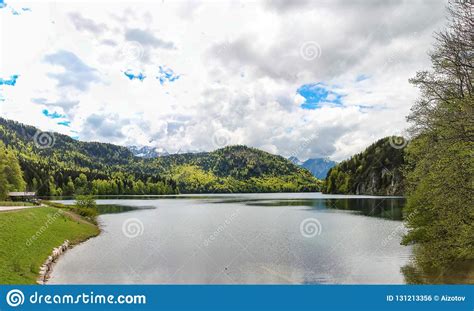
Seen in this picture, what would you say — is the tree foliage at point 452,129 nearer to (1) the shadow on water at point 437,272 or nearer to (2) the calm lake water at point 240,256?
(1) the shadow on water at point 437,272

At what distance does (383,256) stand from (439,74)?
22.4 m

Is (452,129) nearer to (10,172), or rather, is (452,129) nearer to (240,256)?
(240,256)

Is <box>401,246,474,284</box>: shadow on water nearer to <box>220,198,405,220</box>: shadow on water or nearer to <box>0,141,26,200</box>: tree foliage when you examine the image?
<box>220,198,405,220</box>: shadow on water

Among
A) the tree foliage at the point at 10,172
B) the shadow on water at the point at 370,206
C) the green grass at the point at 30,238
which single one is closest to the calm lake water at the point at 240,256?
the green grass at the point at 30,238

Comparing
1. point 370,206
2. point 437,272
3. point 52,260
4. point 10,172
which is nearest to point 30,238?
point 52,260

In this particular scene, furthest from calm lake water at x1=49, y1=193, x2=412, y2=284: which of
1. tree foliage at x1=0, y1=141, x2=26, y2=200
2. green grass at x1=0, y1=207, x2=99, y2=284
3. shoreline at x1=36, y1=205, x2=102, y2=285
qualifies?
tree foliage at x1=0, y1=141, x2=26, y2=200

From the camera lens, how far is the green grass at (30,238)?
97.5 feet

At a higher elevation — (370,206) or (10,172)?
(10,172)

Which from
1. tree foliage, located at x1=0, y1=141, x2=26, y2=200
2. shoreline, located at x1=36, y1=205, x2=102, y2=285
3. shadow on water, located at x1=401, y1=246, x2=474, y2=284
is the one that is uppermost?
tree foliage, located at x1=0, y1=141, x2=26, y2=200

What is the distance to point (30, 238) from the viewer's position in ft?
139

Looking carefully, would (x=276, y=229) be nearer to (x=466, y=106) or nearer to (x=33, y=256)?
(x=33, y=256)

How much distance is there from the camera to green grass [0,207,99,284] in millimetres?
29709

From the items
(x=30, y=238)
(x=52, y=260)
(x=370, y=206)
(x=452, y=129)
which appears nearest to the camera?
(x=452, y=129)

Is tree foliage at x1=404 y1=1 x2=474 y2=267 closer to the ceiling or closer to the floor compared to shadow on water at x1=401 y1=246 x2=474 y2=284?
closer to the ceiling
